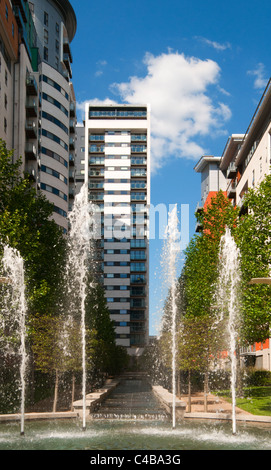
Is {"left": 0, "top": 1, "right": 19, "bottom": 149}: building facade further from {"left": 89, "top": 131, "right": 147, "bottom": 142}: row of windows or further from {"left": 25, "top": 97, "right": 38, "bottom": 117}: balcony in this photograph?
{"left": 89, "top": 131, "right": 147, "bottom": 142}: row of windows

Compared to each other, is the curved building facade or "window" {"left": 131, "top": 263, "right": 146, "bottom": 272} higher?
the curved building facade

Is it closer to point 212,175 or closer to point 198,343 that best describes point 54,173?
point 212,175

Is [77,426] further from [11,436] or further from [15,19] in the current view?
[15,19]

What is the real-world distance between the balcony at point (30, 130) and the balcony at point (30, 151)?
92cm

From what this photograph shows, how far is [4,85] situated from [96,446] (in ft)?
150

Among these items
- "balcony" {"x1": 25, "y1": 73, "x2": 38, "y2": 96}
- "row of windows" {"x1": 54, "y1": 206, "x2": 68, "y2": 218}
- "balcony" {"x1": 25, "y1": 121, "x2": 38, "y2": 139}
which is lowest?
"row of windows" {"x1": 54, "y1": 206, "x2": 68, "y2": 218}

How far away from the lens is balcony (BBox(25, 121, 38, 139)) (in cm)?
6231

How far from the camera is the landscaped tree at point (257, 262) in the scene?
26672 millimetres

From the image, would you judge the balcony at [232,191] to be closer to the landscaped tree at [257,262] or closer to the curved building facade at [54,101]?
the curved building facade at [54,101]

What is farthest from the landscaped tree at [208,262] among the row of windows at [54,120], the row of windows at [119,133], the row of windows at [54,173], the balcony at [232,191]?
the row of windows at [119,133]

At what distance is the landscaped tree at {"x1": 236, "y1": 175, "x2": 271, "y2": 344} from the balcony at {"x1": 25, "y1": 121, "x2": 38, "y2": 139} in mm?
37613

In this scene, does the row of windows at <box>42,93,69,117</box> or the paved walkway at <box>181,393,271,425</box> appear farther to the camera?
the row of windows at <box>42,93,69,117</box>

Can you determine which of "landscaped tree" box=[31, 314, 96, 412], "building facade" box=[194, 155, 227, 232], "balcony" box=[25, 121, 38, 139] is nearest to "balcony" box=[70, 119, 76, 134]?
"building facade" box=[194, 155, 227, 232]

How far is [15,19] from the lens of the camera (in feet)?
192
